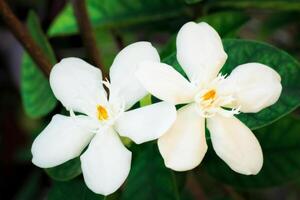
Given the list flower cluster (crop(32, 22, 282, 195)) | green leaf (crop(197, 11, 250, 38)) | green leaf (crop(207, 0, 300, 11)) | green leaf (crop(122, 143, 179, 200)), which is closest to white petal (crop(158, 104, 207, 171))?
flower cluster (crop(32, 22, 282, 195))

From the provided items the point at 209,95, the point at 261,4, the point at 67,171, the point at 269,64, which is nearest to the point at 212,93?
the point at 209,95

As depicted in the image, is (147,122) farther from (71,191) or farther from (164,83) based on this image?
(71,191)

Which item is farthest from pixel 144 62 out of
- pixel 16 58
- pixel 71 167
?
pixel 16 58

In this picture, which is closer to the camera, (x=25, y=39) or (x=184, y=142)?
(x=184, y=142)

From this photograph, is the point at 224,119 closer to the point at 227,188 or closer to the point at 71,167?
the point at 71,167

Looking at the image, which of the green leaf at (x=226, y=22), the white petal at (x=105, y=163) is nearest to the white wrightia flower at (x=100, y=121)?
the white petal at (x=105, y=163)

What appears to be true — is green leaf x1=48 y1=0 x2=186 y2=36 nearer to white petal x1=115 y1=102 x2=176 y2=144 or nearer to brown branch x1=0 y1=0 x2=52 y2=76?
brown branch x1=0 y1=0 x2=52 y2=76

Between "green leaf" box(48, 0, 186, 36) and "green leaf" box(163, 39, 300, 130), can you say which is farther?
"green leaf" box(48, 0, 186, 36)
